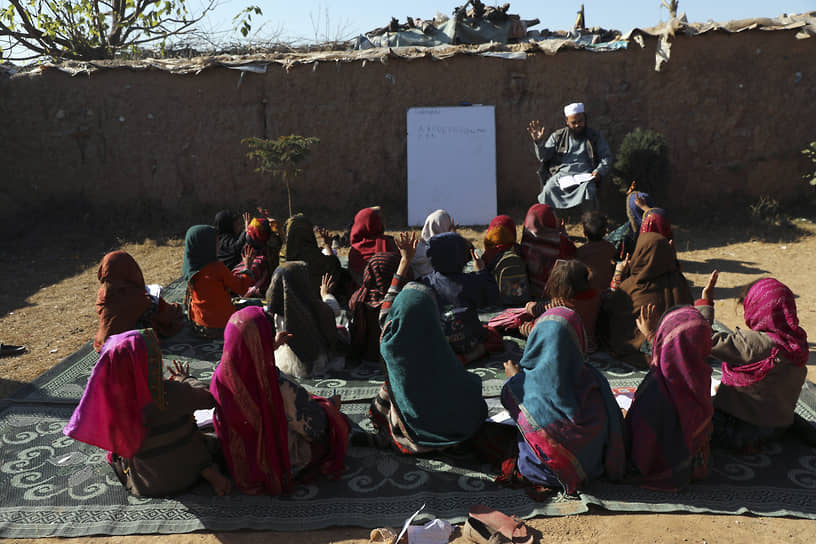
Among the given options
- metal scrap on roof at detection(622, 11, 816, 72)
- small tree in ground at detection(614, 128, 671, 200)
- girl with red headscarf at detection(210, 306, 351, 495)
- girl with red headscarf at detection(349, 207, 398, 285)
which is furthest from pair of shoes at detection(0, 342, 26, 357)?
metal scrap on roof at detection(622, 11, 816, 72)

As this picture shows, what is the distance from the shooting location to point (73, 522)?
273 cm

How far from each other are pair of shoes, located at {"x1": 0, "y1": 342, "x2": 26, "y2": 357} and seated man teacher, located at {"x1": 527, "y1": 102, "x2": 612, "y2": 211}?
5.45m

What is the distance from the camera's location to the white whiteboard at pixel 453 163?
8445mm

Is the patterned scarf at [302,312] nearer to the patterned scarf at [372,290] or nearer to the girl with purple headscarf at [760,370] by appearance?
the patterned scarf at [372,290]

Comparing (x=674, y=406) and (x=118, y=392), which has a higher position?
(x=118, y=392)

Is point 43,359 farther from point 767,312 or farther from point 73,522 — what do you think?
point 767,312

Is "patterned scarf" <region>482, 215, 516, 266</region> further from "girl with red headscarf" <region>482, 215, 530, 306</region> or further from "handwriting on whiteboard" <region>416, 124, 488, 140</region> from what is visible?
"handwriting on whiteboard" <region>416, 124, 488, 140</region>

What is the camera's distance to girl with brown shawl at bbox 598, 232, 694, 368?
4035 mm

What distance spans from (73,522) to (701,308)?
3.30m

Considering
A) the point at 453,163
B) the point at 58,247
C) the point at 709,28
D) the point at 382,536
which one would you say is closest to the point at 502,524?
the point at 382,536

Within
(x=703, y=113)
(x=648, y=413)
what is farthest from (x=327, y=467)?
(x=703, y=113)

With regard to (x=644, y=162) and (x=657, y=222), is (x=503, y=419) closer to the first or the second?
(x=657, y=222)

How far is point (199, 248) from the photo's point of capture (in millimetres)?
4648

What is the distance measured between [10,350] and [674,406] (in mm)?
4818
